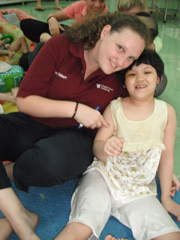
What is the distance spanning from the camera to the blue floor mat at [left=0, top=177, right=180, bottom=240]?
3.09ft

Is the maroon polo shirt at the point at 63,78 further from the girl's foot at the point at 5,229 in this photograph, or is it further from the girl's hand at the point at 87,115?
the girl's foot at the point at 5,229

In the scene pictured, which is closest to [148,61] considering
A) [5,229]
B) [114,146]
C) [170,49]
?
[114,146]

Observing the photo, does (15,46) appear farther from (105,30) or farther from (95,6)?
(105,30)

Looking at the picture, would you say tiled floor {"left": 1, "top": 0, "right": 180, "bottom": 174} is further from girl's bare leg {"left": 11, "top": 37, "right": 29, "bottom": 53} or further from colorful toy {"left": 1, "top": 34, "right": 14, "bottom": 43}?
colorful toy {"left": 1, "top": 34, "right": 14, "bottom": 43}

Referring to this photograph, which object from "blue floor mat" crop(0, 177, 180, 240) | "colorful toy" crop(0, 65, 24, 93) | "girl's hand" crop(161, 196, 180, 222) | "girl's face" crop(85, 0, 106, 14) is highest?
"girl's face" crop(85, 0, 106, 14)

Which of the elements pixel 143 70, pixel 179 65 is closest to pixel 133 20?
pixel 143 70

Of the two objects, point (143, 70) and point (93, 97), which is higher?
point (143, 70)

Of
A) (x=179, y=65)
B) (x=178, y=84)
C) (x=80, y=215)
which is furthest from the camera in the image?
(x=179, y=65)

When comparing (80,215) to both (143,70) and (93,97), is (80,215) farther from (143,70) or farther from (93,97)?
(143,70)

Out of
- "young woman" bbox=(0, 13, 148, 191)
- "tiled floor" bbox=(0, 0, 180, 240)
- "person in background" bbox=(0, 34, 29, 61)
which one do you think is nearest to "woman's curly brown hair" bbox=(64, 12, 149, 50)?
"young woman" bbox=(0, 13, 148, 191)

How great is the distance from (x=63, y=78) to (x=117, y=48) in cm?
27

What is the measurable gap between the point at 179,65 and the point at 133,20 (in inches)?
74.1

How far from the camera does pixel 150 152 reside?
98 centimetres

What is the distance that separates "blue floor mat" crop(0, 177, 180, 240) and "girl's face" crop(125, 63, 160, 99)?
1.84 feet
